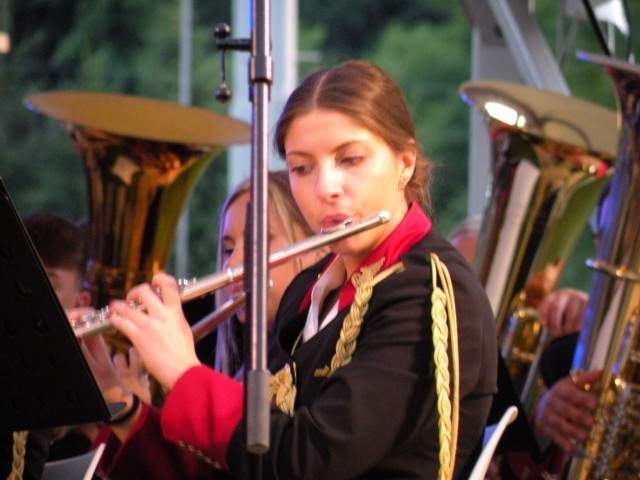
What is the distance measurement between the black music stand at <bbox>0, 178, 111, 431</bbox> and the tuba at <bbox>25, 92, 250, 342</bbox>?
1484 mm

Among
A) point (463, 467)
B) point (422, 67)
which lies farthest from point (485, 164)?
point (422, 67)

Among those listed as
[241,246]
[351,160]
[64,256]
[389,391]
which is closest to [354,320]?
[389,391]

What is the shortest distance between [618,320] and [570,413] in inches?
8.8

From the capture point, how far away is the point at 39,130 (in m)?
11.9

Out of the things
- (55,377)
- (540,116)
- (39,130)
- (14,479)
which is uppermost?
(540,116)

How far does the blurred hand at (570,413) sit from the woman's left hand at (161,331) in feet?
3.68

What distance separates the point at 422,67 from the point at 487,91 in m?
9.50

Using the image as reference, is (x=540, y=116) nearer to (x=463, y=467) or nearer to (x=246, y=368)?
(x=463, y=467)

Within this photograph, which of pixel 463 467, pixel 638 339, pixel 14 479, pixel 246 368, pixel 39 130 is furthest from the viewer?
pixel 39 130

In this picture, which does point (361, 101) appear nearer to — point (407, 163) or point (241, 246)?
point (407, 163)

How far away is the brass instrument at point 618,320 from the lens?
240 cm

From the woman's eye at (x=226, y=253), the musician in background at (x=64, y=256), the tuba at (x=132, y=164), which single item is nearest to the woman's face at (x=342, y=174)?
the woman's eye at (x=226, y=253)

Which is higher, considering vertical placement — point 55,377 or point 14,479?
point 55,377

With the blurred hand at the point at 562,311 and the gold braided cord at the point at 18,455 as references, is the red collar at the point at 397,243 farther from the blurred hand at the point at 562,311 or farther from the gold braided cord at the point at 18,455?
the blurred hand at the point at 562,311
